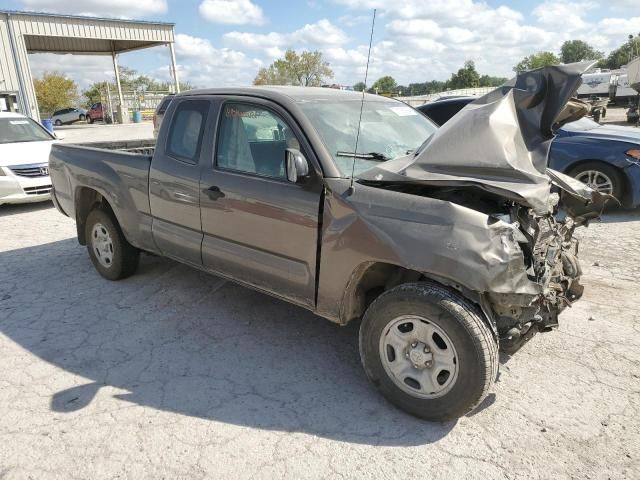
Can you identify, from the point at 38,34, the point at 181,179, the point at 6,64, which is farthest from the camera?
the point at 38,34

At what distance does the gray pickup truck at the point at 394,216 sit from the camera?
8.98 ft

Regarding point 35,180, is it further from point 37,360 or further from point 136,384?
point 136,384

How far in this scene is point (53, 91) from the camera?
52.2m

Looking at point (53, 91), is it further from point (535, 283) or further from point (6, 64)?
point (535, 283)

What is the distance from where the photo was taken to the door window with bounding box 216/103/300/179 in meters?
3.55

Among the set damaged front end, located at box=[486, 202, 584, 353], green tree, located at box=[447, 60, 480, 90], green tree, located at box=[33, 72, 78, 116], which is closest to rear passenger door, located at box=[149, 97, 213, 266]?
damaged front end, located at box=[486, 202, 584, 353]

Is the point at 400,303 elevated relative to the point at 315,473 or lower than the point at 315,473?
elevated

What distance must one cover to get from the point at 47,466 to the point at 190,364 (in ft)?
3.73

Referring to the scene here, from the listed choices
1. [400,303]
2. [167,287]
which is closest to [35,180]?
[167,287]

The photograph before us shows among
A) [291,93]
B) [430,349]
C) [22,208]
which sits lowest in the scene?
[22,208]

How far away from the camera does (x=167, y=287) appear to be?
16.6ft

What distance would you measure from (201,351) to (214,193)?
121 centimetres

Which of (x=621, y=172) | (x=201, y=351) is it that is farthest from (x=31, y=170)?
(x=621, y=172)

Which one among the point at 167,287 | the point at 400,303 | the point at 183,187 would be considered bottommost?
the point at 167,287
